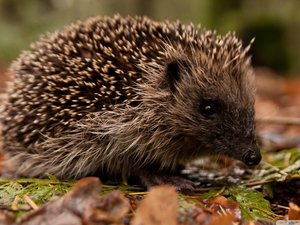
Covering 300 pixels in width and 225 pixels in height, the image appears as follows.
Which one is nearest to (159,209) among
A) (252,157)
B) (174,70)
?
(252,157)

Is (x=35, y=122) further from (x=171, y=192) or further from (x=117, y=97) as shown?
(x=171, y=192)

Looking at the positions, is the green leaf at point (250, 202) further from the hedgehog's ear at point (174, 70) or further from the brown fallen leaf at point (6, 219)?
the brown fallen leaf at point (6, 219)

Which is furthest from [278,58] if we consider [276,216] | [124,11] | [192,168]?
[276,216]

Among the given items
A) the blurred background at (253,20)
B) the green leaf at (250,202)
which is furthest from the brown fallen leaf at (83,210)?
the blurred background at (253,20)

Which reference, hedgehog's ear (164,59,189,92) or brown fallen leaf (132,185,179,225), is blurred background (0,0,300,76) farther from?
brown fallen leaf (132,185,179,225)

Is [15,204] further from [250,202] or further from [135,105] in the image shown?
[250,202]

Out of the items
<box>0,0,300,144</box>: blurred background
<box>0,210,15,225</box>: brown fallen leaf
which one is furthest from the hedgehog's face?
<box>0,0,300,144</box>: blurred background
